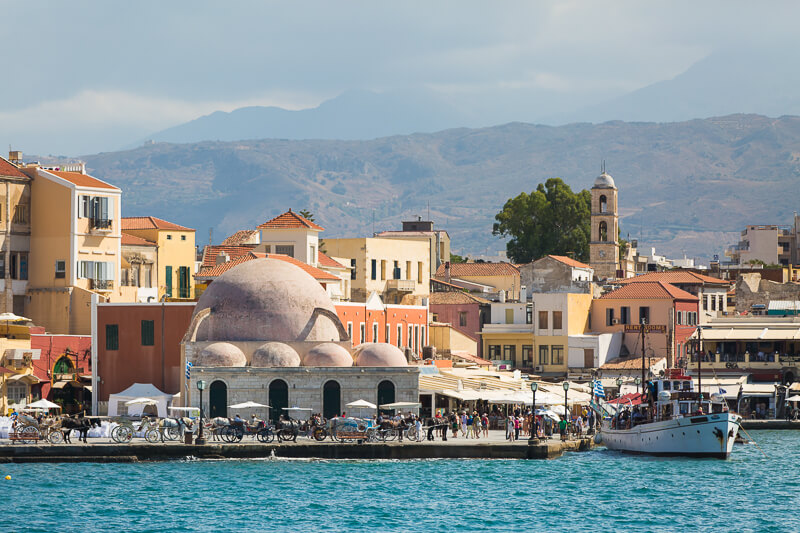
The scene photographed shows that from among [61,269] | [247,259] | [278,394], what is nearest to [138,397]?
[278,394]

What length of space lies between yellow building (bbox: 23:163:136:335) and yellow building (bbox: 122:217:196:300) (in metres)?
6.59

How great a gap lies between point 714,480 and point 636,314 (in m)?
34.5

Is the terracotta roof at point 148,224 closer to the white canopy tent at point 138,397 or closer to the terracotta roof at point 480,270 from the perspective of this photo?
the white canopy tent at point 138,397

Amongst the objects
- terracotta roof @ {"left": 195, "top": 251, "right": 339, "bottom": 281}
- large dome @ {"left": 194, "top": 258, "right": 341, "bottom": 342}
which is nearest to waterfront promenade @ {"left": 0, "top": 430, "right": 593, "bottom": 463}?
large dome @ {"left": 194, "top": 258, "right": 341, "bottom": 342}

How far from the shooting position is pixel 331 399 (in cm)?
5531

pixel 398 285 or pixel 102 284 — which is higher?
pixel 398 285

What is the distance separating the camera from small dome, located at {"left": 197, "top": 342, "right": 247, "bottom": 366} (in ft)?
181

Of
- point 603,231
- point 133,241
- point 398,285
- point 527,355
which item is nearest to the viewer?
point 133,241

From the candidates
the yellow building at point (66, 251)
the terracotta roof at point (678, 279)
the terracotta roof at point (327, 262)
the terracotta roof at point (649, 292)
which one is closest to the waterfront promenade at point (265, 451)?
the yellow building at point (66, 251)

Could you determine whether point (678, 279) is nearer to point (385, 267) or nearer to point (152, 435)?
point (385, 267)

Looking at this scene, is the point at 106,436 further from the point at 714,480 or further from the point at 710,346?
the point at 710,346

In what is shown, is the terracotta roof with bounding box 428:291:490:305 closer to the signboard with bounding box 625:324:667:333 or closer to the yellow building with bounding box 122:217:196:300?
the signboard with bounding box 625:324:667:333

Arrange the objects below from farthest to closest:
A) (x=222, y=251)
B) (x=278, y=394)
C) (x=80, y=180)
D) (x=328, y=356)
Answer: (x=222, y=251) < (x=80, y=180) < (x=328, y=356) < (x=278, y=394)

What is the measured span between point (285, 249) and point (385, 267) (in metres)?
9.85
